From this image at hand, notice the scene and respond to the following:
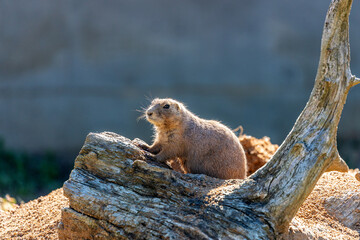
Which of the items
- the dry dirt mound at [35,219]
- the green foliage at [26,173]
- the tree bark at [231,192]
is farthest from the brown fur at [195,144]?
the green foliage at [26,173]

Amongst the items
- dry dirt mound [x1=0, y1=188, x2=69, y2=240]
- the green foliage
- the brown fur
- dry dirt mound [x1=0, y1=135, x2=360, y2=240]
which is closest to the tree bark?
dry dirt mound [x1=0, y1=135, x2=360, y2=240]

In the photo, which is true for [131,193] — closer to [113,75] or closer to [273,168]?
[273,168]

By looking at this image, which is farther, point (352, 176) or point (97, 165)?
point (352, 176)

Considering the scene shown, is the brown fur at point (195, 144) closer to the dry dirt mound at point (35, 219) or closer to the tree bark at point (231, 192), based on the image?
the tree bark at point (231, 192)

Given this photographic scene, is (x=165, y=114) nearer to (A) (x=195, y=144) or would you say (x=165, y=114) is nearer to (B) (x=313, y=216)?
(A) (x=195, y=144)

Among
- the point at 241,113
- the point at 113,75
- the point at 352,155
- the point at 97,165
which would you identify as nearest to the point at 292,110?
the point at 241,113

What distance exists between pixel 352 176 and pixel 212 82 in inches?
180

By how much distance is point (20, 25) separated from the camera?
9.08 meters

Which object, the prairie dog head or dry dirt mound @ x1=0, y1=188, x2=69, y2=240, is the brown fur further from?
dry dirt mound @ x1=0, y1=188, x2=69, y2=240

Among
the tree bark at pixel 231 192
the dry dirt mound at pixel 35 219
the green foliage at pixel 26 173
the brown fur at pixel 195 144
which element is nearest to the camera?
the tree bark at pixel 231 192

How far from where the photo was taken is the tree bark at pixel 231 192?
11.3 ft

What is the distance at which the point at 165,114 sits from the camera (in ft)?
15.4

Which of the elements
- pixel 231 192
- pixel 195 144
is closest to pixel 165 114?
pixel 195 144

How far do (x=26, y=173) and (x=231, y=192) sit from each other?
6295mm
